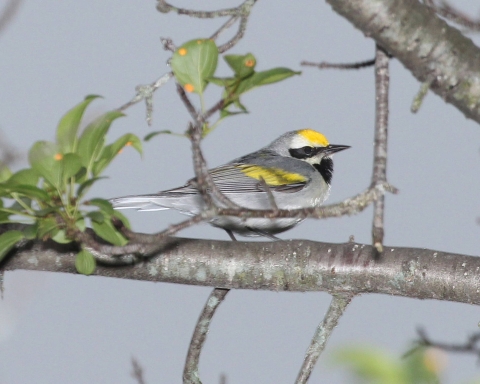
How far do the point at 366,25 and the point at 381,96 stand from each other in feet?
0.60

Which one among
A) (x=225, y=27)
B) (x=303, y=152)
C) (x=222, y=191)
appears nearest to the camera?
(x=225, y=27)

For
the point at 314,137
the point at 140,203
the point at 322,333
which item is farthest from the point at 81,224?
the point at 314,137

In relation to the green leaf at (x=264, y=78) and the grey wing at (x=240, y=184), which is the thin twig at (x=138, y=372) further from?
the grey wing at (x=240, y=184)

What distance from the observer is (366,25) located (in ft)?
4.99

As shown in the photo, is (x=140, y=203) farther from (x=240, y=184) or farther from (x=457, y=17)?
(x=457, y=17)

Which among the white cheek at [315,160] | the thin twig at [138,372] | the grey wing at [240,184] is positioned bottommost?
the thin twig at [138,372]

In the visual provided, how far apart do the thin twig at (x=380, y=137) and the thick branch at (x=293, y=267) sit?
2.39 feet

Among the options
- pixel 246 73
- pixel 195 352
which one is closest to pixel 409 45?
pixel 246 73

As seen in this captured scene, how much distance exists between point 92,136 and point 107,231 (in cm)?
28

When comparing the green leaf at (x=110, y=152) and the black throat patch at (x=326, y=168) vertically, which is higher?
the green leaf at (x=110, y=152)

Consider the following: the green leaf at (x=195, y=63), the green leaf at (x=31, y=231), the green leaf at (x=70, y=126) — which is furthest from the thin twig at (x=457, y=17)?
the green leaf at (x=31, y=231)

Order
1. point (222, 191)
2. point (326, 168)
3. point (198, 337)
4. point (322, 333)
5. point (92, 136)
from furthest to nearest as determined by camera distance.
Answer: point (326, 168) → point (222, 191) → point (198, 337) → point (322, 333) → point (92, 136)

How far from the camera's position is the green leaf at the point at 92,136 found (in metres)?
1.83

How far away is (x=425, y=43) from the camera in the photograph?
5.08ft
